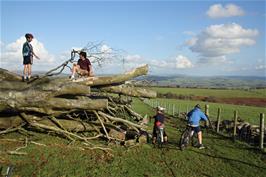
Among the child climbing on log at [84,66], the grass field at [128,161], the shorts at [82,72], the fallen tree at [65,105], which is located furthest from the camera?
the child climbing on log at [84,66]

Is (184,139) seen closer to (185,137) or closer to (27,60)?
(185,137)

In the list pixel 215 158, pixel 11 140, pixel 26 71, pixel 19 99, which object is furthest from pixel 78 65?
pixel 215 158

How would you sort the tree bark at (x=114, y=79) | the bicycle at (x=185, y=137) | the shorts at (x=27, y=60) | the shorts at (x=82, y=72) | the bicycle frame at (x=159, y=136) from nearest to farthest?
the shorts at (x=27, y=60) → the bicycle at (x=185, y=137) → the bicycle frame at (x=159, y=136) → the tree bark at (x=114, y=79) → the shorts at (x=82, y=72)

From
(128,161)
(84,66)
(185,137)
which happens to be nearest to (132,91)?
(84,66)

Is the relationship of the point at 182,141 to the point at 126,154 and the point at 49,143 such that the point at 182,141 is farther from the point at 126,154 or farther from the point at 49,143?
the point at 49,143

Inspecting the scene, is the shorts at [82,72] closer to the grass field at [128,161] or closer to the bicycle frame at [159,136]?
the grass field at [128,161]

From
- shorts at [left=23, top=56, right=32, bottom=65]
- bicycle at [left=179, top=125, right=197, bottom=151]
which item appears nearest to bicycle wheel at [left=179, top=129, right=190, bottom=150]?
bicycle at [left=179, top=125, right=197, bottom=151]

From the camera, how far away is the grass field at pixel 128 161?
420 inches

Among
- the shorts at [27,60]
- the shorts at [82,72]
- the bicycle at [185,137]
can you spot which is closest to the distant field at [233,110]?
the bicycle at [185,137]

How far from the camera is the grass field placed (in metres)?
Answer: 10.7

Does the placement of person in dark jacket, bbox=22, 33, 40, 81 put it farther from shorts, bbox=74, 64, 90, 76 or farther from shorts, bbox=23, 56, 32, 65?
shorts, bbox=74, 64, 90, 76

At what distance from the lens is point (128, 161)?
12.1 meters

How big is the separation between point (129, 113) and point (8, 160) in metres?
9.19

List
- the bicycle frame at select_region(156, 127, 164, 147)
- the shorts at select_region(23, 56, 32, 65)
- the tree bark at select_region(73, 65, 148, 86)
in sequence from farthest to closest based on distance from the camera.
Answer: the tree bark at select_region(73, 65, 148, 86) < the bicycle frame at select_region(156, 127, 164, 147) < the shorts at select_region(23, 56, 32, 65)
